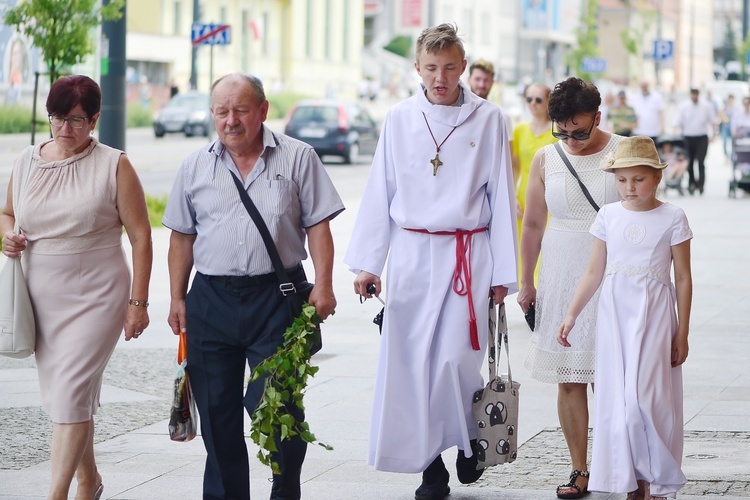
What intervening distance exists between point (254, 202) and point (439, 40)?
1.02 m

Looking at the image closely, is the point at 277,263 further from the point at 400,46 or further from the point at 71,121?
the point at 400,46

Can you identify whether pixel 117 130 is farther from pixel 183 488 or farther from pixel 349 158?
pixel 349 158

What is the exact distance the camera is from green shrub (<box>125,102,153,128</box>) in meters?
52.1

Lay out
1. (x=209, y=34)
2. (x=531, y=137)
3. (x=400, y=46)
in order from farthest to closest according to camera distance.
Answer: (x=400, y=46)
(x=209, y=34)
(x=531, y=137)

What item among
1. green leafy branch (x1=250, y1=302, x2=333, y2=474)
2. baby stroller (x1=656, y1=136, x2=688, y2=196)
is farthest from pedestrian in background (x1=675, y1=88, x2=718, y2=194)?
green leafy branch (x1=250, y1=302, x2=333, y2=474)

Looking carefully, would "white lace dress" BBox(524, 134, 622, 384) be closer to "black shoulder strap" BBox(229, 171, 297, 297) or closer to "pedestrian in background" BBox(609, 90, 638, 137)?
"black shoulder strap" BBox(229, 171, 297, 297)

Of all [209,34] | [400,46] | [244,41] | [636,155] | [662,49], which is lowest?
[636,155]

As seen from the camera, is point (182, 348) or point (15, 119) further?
point (15, 119)

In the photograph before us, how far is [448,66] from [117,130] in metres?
12.4

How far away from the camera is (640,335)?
18.4 ft

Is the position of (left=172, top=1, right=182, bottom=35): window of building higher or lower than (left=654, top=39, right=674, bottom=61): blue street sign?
higher

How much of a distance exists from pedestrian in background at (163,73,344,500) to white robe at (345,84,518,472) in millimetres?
395

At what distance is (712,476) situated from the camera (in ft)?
20.8

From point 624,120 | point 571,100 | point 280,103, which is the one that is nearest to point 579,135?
point 571,100
